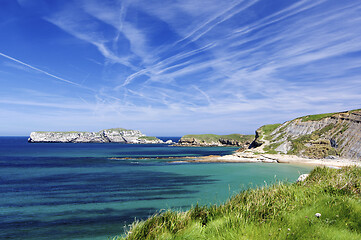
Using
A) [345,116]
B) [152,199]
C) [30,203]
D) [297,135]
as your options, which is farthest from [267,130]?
[30,203]

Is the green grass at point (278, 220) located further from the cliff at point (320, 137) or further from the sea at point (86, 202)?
the cliff at point (320, 137)

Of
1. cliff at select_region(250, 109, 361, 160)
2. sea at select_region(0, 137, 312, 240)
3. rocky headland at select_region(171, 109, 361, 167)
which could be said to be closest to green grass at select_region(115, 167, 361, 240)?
sea at select_region(0, 137, 312, 240)

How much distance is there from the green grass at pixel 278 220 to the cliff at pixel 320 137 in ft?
233

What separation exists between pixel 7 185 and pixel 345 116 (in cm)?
9589

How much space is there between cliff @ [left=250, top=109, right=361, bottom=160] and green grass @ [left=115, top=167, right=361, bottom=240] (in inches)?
2792

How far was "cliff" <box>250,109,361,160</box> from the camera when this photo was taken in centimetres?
7106

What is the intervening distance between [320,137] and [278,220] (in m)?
85.2

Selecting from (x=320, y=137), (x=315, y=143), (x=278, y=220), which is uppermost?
(x=320, y=137)

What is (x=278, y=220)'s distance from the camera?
7.46 metres

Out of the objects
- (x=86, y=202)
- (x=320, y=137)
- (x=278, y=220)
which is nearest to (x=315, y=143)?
(x=320, y=137)

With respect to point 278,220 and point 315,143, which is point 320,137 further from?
point 278,220

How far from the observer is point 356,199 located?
8.83 m

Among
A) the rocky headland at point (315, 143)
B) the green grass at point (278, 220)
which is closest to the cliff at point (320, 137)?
the rocky headland at point (315, 143)

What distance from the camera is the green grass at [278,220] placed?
653 cm
